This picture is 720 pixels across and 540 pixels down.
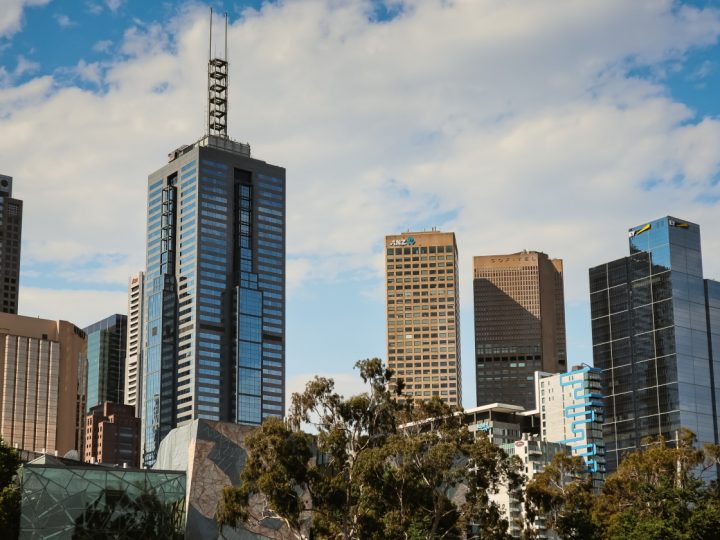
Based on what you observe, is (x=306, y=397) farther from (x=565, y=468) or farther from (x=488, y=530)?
(x=565, y=468)

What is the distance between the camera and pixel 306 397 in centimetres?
8838

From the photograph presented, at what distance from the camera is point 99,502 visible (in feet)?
306

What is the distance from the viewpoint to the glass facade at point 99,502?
3568 inches

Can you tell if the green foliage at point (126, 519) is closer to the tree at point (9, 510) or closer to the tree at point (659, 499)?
the tree at point (9, 510)

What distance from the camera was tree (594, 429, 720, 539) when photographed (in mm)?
102375

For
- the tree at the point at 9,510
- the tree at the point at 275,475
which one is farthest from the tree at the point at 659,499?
the tree at the point at 9,510

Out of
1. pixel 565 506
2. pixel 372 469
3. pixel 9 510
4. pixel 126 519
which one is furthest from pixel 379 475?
pixel 565 506

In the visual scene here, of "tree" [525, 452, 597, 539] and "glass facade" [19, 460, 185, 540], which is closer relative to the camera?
"glass facade" [19, 460, 185, 540]

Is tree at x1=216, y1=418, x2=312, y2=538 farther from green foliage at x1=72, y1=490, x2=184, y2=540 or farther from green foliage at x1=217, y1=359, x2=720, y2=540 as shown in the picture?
green foliage at x1=72, y1=490, x2=184, y2=540

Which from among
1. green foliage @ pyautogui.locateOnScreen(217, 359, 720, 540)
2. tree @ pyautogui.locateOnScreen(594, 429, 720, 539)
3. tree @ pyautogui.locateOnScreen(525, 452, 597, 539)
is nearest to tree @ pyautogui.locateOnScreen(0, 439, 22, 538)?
green foliage @ pyautogui.locateOnScreen(217, 359, 720, 540)

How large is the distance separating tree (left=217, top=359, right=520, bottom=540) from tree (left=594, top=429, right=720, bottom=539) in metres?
16.1

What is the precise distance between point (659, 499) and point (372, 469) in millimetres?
36157

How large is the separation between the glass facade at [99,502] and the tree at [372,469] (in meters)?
12.8

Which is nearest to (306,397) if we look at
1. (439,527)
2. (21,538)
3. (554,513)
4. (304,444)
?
(304,444)
